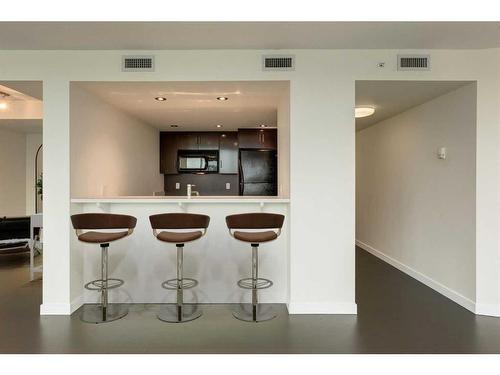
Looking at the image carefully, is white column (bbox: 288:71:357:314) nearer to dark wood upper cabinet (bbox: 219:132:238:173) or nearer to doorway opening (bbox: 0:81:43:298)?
doorway opening (bbox: 0:81:43:298)

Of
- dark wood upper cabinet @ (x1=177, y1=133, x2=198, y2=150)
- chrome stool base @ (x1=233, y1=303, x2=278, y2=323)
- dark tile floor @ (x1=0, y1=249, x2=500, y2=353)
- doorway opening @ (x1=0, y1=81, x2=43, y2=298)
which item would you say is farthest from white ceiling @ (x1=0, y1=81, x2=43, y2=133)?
chrome stool base @ (x1=233, y1=303, x2=278, y2=323)

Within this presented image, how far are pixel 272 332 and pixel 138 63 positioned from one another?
107 inches

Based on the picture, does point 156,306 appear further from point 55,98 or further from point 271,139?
point 271,139

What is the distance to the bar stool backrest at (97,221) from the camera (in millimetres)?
2789

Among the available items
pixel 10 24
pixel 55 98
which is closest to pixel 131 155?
pixel 55 98

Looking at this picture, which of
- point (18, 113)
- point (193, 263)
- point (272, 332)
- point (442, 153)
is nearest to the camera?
point (272, 332)

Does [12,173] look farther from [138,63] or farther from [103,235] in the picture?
[138,63]

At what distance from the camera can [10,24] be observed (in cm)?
247

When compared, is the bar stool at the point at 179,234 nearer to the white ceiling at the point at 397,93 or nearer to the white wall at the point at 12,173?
the white ceiling at the point at 397,93

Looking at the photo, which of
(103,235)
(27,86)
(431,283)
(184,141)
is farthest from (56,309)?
(431,283)

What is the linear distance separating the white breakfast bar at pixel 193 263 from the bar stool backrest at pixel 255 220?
432 millimetres

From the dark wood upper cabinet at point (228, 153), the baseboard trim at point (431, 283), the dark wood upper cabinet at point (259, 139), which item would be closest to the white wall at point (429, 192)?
the baseboard trim at point (431, 283)

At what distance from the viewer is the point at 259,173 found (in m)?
5.58

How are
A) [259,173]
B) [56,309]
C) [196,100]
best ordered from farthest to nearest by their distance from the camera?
[259,173] < [196,100] < [56,309]
